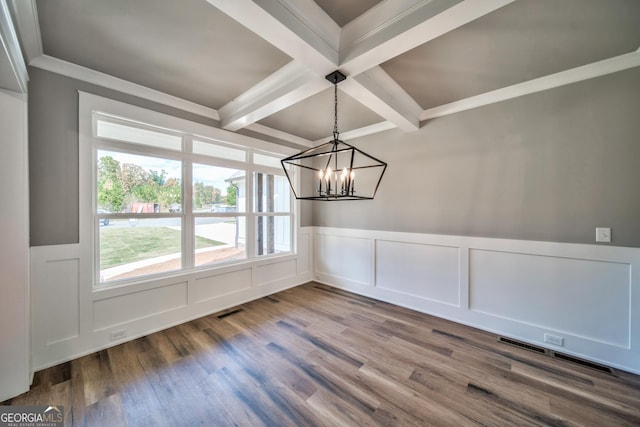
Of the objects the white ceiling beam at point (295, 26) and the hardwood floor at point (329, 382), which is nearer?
the white ceiling beam at point (295, 26)

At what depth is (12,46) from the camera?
1.45 meters

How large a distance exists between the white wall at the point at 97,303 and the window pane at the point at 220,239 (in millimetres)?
187

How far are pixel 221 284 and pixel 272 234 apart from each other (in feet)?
3.89

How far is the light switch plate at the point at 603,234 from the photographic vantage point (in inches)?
84.8

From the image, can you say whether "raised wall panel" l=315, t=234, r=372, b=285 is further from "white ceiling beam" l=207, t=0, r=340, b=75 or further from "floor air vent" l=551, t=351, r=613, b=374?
"white ceiling beam" l=207, t=0, r=340, b=75

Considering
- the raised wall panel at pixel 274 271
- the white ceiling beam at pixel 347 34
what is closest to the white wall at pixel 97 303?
the raised wall panel at pixel 274 271

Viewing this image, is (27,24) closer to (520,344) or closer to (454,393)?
(454,393)

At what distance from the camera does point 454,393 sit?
6.02ft

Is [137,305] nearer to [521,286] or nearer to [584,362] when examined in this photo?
[521,286]

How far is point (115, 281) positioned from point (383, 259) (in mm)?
3398

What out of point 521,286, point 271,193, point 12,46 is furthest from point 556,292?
point 12,46

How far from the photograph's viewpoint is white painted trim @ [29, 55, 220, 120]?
206cm

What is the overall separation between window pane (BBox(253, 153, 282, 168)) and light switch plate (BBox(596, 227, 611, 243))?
403 cm

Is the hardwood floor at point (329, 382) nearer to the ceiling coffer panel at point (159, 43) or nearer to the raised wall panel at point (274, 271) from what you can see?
the raised wall panel at point (274, 271)
